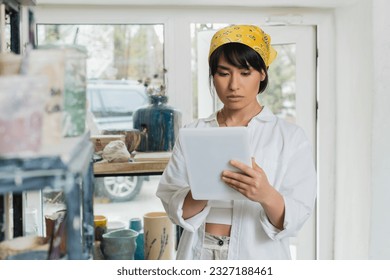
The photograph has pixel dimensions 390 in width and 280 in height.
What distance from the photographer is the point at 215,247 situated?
1.10 meters

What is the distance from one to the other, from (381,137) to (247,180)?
3.11ft

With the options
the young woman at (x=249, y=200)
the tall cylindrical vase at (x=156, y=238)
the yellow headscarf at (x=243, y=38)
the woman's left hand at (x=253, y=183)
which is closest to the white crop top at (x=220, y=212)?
the young woman at (x=249, y=200)

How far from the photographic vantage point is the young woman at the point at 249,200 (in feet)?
3.50

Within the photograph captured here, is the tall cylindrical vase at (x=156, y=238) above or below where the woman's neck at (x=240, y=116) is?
below

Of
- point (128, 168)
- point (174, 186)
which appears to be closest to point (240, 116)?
point (174, 186)

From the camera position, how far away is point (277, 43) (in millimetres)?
2053

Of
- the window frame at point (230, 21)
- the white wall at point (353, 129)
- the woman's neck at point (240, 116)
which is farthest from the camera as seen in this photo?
the window frame at point (230, 21)

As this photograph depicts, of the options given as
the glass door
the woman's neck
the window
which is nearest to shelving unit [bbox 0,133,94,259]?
the woman's neck

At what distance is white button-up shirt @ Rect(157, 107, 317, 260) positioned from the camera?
1.07 metres

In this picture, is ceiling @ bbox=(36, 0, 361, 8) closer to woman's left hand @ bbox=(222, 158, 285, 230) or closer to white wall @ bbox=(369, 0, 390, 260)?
white wall @ bbox=(369, 0, 390, 260)

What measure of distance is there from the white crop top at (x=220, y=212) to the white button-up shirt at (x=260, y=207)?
0.6 inches

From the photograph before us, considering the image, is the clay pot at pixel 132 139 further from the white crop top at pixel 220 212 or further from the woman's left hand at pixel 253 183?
the woman's left hand at pixel 253 183
